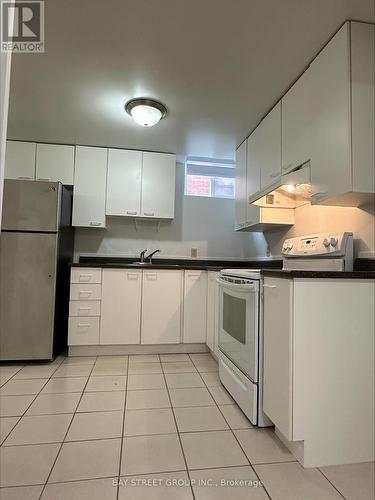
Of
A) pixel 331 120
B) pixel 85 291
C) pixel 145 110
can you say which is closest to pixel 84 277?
pixel 85 291

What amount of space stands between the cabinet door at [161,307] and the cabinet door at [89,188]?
0.90 meters

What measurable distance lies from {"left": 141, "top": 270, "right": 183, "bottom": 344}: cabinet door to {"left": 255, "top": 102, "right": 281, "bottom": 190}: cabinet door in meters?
1.31

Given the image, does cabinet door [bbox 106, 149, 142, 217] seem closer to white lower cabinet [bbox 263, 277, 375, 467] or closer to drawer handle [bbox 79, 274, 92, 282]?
drawer handle [bbox 79, 274, 92, 282]

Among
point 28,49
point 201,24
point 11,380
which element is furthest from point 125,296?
point 201,24

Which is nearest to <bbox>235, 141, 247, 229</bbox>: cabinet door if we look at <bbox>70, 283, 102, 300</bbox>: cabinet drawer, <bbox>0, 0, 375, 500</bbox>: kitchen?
<bbox>0, 0, 375, 500</bbox>: kitchen

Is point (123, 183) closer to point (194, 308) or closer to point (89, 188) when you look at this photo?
point (89, 188)

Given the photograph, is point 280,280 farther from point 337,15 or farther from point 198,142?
point 198,142

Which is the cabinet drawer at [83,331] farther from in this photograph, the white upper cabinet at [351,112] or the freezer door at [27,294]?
the white upper cabinet at [351,112]

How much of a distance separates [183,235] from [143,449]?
256 cm

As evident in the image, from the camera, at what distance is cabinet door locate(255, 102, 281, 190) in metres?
2.34

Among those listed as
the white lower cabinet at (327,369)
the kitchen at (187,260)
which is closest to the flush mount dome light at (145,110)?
the kitchen at (187,260)

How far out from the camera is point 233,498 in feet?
3.84

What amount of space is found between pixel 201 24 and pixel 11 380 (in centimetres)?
277

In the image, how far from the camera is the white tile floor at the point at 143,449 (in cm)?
121
